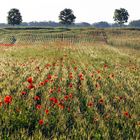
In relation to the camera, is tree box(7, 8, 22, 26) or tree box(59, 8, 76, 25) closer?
tree box(7, 8, 22, 26)

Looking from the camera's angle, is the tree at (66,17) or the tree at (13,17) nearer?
the tree at (13,17)

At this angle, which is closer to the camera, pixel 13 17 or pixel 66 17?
pixel 13 17

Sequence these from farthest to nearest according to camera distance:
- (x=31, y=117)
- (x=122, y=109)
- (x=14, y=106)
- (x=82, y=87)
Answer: (x=82, y=87) < (x=122, y=109) < (x=14, y=106) < (x=31, y=117)

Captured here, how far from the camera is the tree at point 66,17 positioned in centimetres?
11919

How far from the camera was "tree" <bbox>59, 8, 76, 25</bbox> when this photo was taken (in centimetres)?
11919

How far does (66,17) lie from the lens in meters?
120

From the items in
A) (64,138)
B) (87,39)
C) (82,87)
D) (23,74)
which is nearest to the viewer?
(64,138)

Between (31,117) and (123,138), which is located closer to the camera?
(123,138)

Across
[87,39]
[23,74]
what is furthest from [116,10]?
[23,74]

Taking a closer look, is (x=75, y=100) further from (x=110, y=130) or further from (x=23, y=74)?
(x=23, y=74)

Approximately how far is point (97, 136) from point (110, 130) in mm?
540

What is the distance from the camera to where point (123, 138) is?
5461mm

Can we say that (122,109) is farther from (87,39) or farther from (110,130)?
(87,39)

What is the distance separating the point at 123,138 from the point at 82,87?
3.93 metres
